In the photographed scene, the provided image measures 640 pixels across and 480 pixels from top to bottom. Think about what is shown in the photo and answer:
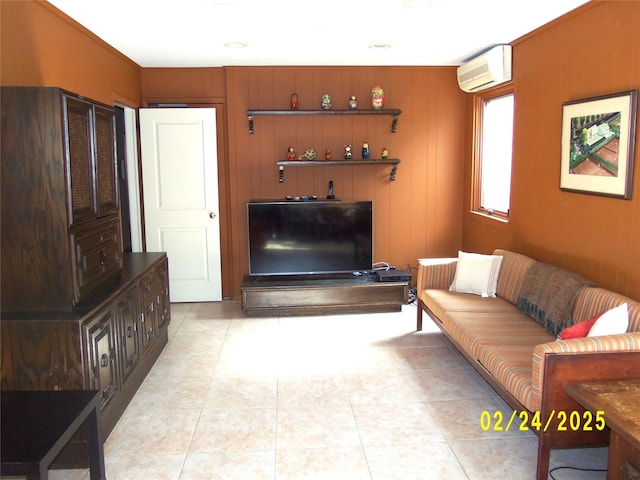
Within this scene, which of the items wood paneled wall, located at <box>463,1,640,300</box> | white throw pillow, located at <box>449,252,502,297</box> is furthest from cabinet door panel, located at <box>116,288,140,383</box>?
wood paneled wall, located at <box>463,1,640,300</box>

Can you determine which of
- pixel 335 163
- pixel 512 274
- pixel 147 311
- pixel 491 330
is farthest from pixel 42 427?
pixel 335 163

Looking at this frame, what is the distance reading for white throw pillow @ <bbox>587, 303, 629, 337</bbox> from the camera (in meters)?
2.53

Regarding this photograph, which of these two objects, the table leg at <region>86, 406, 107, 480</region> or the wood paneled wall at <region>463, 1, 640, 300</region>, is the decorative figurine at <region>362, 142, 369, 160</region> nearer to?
the wood paneled wall at <region>463, 1, 640, 300</region>

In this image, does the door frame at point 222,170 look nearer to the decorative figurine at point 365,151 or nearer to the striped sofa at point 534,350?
the decorative figurine at point 365,151

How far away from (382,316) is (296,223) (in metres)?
1.22

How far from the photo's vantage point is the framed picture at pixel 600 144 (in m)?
3.05

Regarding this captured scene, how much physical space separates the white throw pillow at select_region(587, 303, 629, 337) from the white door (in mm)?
3873

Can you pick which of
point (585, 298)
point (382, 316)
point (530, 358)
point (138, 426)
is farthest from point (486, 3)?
point (138, 426)

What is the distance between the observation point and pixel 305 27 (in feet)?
13.1

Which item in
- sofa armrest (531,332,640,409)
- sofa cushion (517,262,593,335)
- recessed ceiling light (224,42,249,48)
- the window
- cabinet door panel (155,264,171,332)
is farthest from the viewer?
the window

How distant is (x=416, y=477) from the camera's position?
8.26 feet

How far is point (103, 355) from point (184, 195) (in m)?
2.87

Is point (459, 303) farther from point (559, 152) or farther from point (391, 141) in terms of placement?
point (391, 141)

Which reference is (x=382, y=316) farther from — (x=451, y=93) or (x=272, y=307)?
(x=451, y=93)
